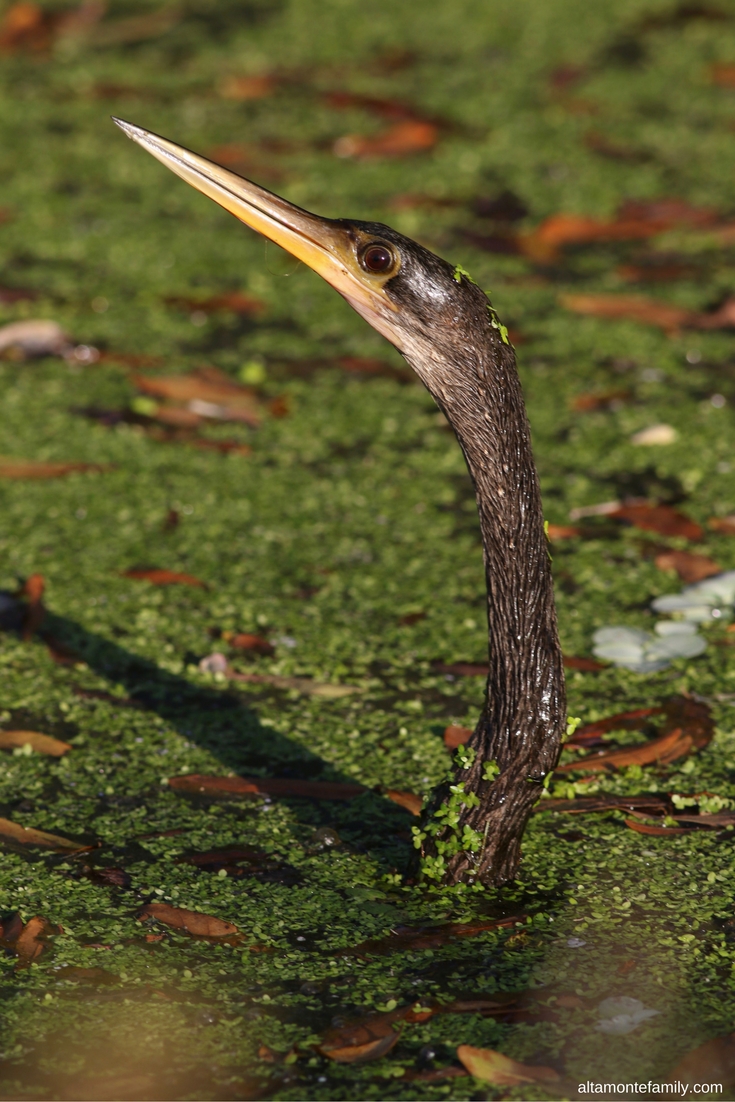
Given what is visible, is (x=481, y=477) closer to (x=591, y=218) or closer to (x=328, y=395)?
(x=328, y=395)

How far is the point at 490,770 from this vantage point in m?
2.02

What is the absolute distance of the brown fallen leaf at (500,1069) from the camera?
69.4 inches

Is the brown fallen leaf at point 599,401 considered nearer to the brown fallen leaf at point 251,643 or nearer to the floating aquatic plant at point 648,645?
the floating aquatic plant at point 648,645

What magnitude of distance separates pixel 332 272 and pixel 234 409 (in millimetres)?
1729

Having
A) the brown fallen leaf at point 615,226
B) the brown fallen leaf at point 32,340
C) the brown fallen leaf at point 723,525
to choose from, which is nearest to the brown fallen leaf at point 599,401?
the brown fallen leaf at point 723,525

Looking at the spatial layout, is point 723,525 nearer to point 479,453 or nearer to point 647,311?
point 647,311

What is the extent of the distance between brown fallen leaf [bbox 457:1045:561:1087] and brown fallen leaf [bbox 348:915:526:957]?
8.3 inches

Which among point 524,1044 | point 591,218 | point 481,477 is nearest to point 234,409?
point 591,218

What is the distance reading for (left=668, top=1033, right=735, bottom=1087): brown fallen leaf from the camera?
1767 mm

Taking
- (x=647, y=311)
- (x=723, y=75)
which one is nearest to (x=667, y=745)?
(x=647, y=311)

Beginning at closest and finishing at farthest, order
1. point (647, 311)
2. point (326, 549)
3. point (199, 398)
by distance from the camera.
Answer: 1. point (326, 549)
2. point (199, 398)
3. point (647, 311)

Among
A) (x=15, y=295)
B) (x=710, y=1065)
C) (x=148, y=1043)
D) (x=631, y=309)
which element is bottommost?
(x=148, y=1043)

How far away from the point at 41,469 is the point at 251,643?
0.86 meters

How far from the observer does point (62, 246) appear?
4.49 meters
